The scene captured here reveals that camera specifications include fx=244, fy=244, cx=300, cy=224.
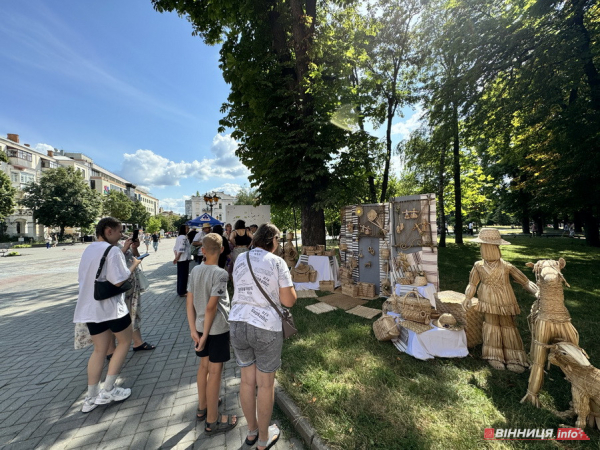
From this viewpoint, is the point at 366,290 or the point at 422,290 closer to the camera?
the point at 422,290

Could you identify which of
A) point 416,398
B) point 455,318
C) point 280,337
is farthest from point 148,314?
point 455,318

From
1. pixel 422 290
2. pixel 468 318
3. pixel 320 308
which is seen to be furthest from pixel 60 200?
pixel 468 318

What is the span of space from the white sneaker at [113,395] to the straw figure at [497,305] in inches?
197

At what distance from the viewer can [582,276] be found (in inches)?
327

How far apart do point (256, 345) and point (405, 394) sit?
2.13 metres

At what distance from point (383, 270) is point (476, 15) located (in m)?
11.7

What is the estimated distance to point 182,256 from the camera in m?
7.52

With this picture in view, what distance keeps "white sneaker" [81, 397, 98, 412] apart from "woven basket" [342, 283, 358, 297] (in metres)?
5.85

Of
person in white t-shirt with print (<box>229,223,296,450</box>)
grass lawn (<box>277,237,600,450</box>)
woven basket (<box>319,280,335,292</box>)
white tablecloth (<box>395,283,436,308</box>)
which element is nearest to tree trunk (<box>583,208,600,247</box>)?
grass lawn (<box>277,237,600,450</box>)

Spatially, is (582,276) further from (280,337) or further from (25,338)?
(25,338)

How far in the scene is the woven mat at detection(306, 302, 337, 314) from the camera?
6.13 m

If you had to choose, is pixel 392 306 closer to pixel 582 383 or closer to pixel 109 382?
pixel 582 383

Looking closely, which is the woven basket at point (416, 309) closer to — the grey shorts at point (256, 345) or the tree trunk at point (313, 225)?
the grey shorts at point (256, 345)

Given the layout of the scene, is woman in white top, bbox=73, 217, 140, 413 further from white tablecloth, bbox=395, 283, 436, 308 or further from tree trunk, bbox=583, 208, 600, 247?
tree trunk, bbox=583, 208, 600, 247
